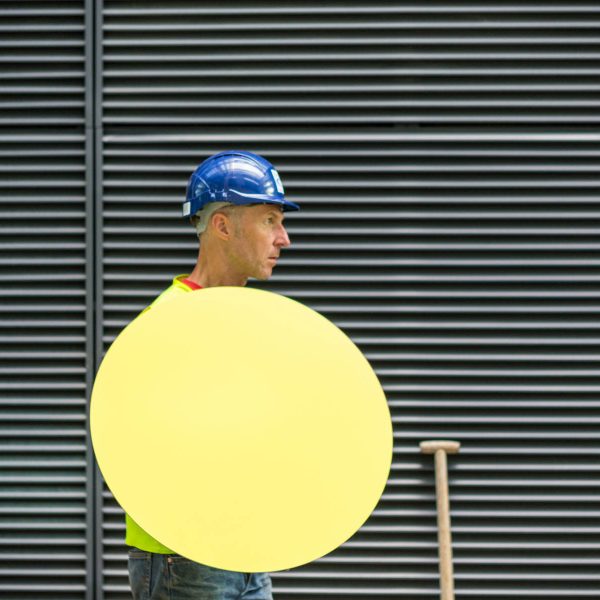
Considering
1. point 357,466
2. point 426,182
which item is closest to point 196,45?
point 426,182

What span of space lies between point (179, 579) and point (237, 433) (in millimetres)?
401

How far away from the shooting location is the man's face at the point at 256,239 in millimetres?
2180

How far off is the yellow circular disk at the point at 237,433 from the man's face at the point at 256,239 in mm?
119

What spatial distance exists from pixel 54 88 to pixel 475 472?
264 centimetres

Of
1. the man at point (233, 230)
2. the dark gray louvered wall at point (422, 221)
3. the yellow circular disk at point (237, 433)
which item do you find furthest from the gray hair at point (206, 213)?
the dark gray louvered wall at point (422, 221)

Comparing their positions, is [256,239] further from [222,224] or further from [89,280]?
[89,280]

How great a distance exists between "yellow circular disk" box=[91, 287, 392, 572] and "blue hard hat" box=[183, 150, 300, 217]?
0.25 metres

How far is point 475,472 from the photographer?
3.89 meters

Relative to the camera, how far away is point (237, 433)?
1.91m

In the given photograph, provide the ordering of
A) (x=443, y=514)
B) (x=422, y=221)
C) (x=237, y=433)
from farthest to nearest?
(x=422, y=221) < (x=443, y=514) < (x=237, y=433)

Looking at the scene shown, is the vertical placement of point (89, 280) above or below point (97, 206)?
below

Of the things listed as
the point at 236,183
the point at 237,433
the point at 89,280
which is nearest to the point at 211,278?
the point at 236,183

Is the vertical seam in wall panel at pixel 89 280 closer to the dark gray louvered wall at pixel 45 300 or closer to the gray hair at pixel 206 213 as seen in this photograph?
the dark gray louvered wall at pixel 45 300

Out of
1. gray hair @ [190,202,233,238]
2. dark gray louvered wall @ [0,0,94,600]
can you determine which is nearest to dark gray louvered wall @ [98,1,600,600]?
dark gray louvered wall @ [0,0,94,600]
